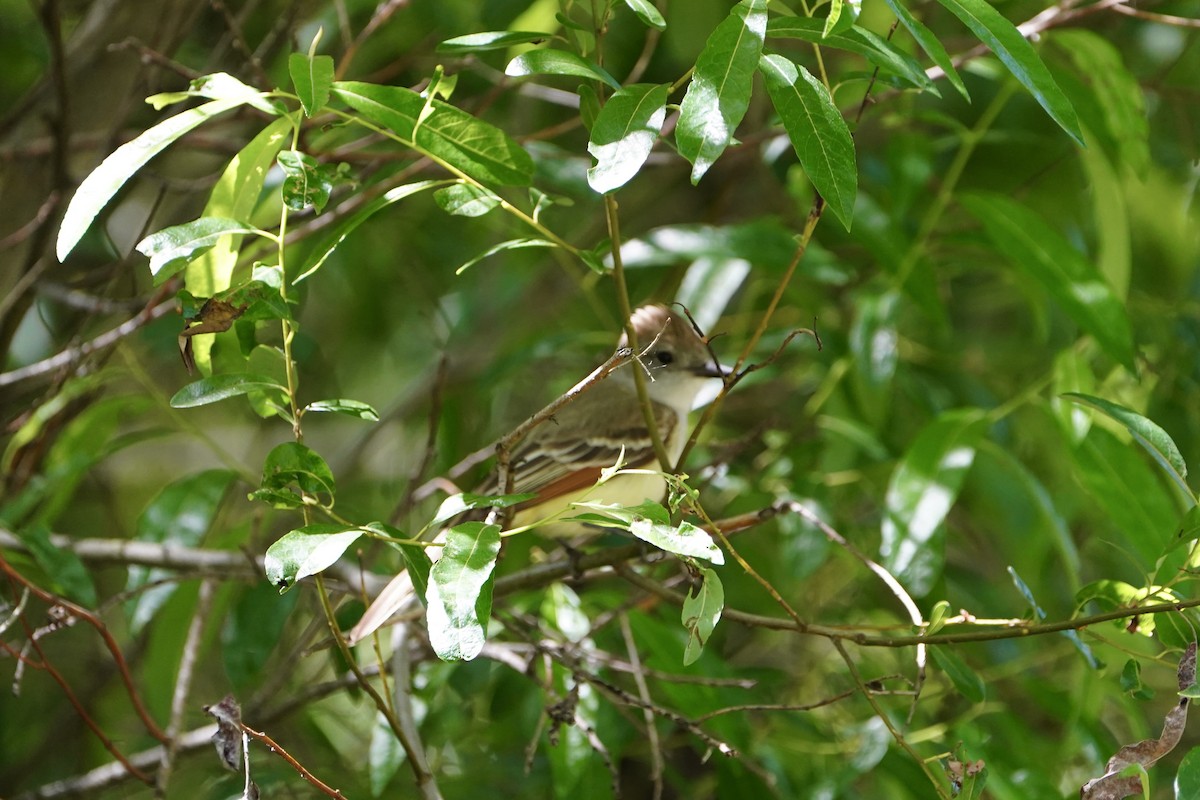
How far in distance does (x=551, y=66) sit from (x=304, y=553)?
0.76 m

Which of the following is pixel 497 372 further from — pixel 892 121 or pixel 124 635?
pixel 124 635

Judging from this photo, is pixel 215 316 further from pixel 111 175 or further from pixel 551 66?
pixel 551 66

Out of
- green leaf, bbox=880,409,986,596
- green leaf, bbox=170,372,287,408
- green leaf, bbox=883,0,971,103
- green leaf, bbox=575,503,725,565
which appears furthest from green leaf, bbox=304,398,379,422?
green leaf, bbox=880,409,986,596

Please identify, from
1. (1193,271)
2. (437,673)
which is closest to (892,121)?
(1193,271)

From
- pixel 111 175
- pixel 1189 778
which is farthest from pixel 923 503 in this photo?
pixel 111 175

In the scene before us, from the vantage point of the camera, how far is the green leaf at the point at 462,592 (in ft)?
5.08

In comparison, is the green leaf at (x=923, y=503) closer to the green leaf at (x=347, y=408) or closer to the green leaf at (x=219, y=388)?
the green leaf at (x=347, y=408)

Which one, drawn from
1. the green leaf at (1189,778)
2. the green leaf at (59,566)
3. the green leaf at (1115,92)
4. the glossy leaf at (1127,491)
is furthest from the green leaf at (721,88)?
the green leaf at (59,566)

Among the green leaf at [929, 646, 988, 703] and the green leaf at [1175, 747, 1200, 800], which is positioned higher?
the green leaf at [1175, 747, 1200, 800]

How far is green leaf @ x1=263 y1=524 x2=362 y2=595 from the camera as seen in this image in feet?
5.35

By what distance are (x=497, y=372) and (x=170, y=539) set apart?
109 centimetres

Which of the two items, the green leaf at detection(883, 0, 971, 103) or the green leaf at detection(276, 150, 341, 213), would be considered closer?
the green leaf at detection(883, 0, 971, 103)

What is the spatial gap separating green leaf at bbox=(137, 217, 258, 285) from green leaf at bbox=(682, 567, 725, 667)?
84 cm

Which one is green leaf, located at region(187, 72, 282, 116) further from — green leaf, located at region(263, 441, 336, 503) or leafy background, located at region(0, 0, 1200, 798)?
green leaf, located at region(263, 441, 336, 503)
